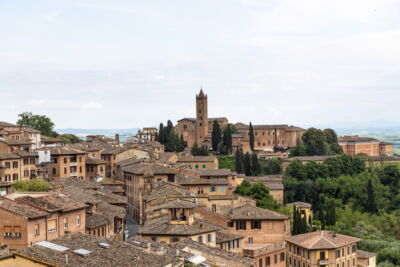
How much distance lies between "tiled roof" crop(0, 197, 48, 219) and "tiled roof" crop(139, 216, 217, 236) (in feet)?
25.7

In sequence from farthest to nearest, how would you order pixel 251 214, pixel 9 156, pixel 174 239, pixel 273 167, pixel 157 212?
pixel 273 167 < pixel 9 156 < pixel 251 214 < pixel 157 212 < pixel 174 239

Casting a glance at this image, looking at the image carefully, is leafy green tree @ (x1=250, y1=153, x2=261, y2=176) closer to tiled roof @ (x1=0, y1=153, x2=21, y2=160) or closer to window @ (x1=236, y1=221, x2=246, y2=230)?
tiled roof @ (x1=0, y1=153, x2=21, y2=160)

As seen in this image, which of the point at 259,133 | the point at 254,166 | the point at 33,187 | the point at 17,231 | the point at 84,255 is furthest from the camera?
the point at 259,133

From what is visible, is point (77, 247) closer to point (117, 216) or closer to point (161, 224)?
point (161, 224)

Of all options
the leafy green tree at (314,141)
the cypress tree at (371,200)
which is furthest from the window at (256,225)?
the leafy green tree at (314,141)

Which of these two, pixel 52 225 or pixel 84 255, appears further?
pixel 52 225

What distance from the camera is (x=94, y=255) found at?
23.3 meters

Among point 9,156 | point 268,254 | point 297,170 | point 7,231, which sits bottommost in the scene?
point 268,254

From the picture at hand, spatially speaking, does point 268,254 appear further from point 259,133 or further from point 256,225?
point 259,133

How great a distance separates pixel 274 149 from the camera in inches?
4911

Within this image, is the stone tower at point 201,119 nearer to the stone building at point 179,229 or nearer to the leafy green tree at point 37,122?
the leafy green tree at point 37,122

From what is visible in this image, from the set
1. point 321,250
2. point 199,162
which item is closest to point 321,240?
point 321,250

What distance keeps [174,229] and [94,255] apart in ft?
44.1

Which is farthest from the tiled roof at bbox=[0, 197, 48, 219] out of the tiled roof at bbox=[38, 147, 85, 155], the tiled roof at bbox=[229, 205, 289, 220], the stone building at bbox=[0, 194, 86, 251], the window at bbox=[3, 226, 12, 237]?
the tiled roof at bbox=[38, 147, 85, 155]
